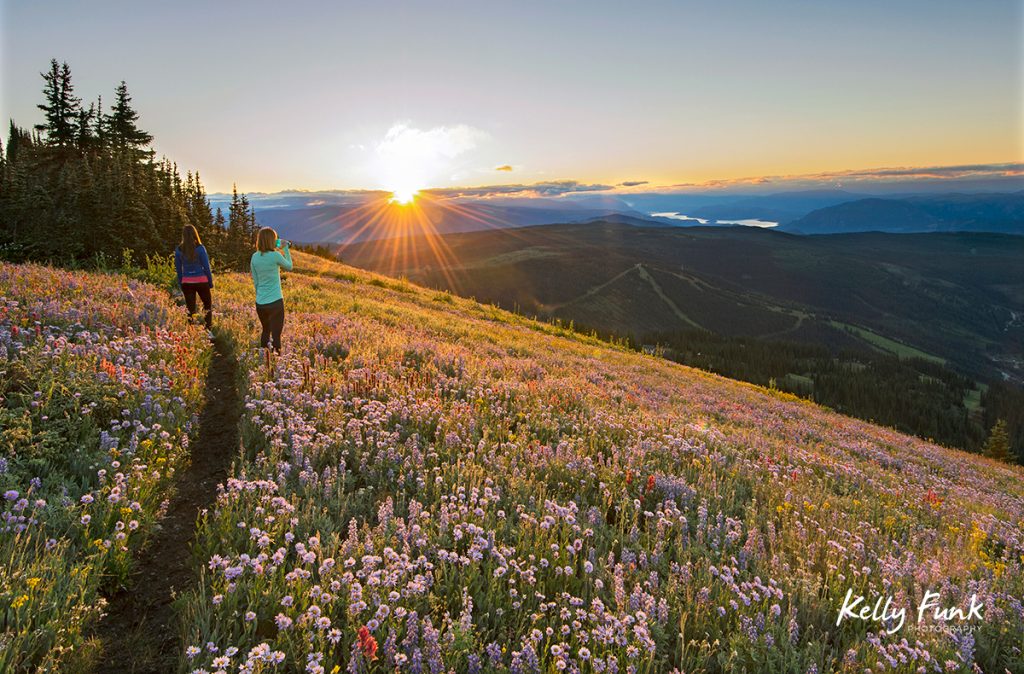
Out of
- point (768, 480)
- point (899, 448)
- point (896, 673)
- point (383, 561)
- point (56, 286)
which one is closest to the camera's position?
point (896, 673)

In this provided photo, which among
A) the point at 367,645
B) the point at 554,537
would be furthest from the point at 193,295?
the point at 367,645

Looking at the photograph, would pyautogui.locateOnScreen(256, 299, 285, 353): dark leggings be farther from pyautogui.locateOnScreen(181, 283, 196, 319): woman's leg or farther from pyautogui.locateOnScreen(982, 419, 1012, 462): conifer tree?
pyautogui.locateOnScreen(982, 419, 1012, 462): conifer tree

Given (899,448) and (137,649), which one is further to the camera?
(899,448)

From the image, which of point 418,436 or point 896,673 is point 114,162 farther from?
point 896,673

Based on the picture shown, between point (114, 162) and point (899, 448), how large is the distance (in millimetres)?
38874

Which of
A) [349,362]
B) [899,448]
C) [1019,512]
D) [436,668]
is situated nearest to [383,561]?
[436,668]

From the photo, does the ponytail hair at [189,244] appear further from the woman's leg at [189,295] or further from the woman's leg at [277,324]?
the woman's leg at [277,324]

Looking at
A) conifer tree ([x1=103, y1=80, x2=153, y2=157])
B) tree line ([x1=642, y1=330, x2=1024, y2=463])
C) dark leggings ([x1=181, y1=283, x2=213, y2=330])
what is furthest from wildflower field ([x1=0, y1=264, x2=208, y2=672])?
tree line ([x1=642, y1=330, x2=1024, y2=463])

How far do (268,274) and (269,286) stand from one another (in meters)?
0.27

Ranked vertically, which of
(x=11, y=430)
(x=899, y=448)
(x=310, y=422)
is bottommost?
(x=899, y=448)

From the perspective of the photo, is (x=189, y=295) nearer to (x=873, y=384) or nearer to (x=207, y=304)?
(x=207, y=304)

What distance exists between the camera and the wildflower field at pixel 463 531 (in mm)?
3291

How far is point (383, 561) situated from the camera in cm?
392

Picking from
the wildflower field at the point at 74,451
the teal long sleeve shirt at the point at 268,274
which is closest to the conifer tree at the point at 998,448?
the teal long sleeve shirt at the point at 268,274
